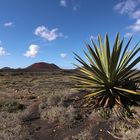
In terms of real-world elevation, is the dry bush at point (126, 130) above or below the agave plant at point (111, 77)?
below

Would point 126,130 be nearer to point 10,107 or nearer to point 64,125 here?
point 64,125

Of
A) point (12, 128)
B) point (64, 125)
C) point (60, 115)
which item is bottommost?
point (12, 128)

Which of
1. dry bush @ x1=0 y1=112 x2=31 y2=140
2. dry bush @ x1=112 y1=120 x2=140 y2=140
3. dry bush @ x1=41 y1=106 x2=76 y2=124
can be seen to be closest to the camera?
dry bush @ x1=112 y1=120 x2=140 y2=140

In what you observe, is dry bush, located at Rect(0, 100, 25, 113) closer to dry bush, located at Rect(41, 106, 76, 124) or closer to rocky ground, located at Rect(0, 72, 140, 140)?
rocky ground, located at Rect(0, 72, 140, 140)

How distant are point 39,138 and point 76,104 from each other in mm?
2702

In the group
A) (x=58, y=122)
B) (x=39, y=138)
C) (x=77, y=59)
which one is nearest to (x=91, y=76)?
(x=77, y=59)

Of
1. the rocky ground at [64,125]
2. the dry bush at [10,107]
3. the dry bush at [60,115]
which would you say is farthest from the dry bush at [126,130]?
the dry bush at [10,107]

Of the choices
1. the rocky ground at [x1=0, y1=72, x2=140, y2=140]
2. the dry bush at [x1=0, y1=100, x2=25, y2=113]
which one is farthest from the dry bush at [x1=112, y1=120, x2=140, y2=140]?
the dry bush at [x1=0, y1=100, x2=25, y2=113]

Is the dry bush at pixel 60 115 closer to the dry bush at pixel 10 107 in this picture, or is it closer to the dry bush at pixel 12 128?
the dry bush at pixel 12 128

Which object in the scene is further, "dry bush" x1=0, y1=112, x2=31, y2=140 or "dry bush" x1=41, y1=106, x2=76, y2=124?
"dry bush" x1=41, y1=106, x2=76, y2=124

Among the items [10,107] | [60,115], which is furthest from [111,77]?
[10,107]

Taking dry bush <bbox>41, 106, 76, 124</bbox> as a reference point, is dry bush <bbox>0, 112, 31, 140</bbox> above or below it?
below

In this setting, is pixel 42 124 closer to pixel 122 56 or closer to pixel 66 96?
pixel 66 96

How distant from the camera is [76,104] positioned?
10234 mm
